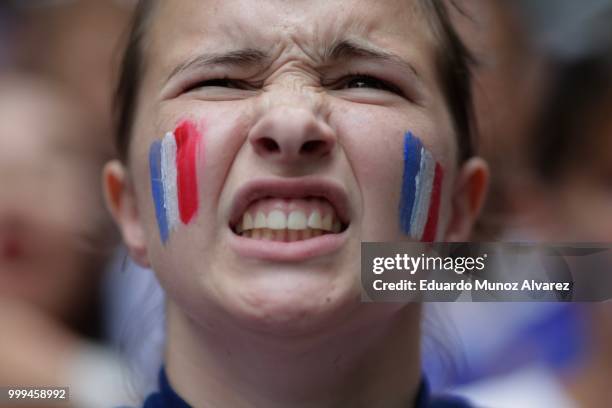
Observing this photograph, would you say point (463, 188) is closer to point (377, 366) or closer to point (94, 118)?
point (377, 366)

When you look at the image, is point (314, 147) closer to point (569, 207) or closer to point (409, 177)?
point (409, 177)

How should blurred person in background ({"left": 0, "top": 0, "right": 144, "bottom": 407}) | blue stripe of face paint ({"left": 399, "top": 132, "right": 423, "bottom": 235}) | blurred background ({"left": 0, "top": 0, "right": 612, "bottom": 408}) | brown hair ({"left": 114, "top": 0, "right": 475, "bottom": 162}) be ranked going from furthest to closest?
blurred background ({"left": 0, "top": 0, "right": 612, "bottom": 408}), blurred person in background ({"left": 0, "top": 0, "right": 144, "bottom": 407}), brown hair ({"left": 114, "top": 0, "right": 475, "bottom": 162}), blue stripe of face paint ({"left": 399, "top": 132, "right": 423, "bottom": 235})

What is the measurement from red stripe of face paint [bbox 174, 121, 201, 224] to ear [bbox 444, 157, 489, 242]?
39 centimetres

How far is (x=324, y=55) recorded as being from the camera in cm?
109

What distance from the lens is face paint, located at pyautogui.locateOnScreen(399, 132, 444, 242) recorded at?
108 cm

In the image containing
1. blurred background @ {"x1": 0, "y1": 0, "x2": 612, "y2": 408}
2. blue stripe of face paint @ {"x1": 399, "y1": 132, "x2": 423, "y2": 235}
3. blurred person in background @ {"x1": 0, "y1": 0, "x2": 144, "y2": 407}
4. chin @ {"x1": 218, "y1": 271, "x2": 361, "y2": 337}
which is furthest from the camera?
blurred background @ {"x1": 0, "y1": 0, "x2": 612, "y2": 408}

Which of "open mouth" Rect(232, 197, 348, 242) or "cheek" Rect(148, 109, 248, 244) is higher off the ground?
"cheek" Rect(148, 109, 248, 244)

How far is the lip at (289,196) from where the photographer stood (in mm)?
979

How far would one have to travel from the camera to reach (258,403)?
1106 mm

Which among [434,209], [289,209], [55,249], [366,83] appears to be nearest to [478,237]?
[434,209]

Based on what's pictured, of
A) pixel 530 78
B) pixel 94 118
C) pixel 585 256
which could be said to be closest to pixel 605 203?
pixel 585 256

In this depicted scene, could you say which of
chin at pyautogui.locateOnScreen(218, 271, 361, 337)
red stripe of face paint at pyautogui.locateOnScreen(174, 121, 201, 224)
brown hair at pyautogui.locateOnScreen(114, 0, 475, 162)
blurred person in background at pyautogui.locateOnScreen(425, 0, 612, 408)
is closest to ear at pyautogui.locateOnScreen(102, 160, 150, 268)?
brown hair at pyautogui.locateOnScreen(114, 0, 475, 162)

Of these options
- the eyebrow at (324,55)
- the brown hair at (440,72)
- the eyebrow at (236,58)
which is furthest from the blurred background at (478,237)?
the eyebrow at (236,58)

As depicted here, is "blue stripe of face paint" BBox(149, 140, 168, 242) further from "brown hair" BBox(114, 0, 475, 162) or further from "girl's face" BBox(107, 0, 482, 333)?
"brown hair" BBox(114, 0, 475, 162)
